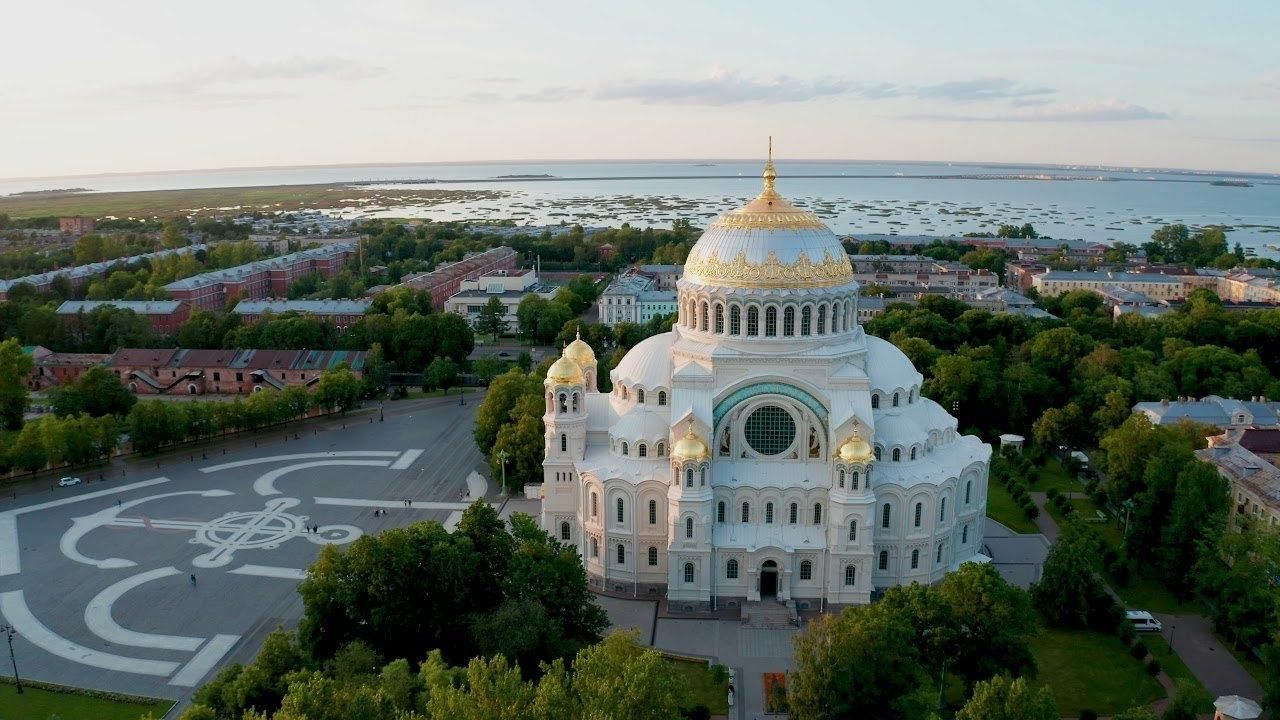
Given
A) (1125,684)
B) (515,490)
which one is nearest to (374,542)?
(515,490)

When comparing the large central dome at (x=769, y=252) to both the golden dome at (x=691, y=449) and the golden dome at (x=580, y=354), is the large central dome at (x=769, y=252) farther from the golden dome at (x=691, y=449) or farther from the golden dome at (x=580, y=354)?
the golden dome at (x=691, y=449)

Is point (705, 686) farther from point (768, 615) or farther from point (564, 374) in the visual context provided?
point (564, 374)

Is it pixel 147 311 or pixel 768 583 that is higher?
pixel 147 311

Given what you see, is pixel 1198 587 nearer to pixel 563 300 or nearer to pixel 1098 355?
pixel 1098 355

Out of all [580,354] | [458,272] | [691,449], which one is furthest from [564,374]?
[458,272]

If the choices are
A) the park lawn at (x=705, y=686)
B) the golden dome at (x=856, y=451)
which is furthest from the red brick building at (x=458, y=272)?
the park lawn at (x=705, y=686)

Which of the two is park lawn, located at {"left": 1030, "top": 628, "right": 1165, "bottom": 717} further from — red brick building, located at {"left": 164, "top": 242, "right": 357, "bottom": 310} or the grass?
red brick building, located at {"left": 164, "top": 242, "right": 357, "bottom": 310}
